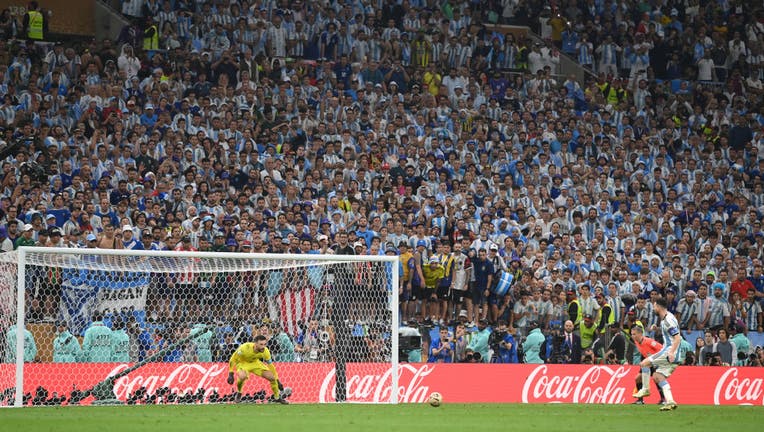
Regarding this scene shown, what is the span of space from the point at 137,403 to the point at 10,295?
2394 millimetres

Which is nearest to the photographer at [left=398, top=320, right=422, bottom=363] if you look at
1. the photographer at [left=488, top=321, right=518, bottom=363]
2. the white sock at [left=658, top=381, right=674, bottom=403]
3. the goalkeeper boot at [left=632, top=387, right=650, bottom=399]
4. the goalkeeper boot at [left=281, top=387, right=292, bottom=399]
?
the photographer at [left=488, top=321, right=518, bottom=363]

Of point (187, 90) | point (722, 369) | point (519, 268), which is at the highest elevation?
point (187, 90)

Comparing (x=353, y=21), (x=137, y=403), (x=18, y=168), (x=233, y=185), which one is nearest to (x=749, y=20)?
(x=353, y=21)

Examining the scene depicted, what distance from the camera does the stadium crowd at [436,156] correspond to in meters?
22.8

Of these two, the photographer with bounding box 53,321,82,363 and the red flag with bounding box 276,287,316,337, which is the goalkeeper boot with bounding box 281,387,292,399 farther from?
the photographer with bounding box 53,321,82,363

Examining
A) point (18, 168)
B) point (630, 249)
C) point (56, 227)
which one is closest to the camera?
point (56, 227)

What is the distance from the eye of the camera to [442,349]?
21625 millimetres

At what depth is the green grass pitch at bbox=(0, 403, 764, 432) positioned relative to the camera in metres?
13.4

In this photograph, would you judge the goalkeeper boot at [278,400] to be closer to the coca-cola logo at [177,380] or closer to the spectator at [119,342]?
the coca-cola logo at [177,380]

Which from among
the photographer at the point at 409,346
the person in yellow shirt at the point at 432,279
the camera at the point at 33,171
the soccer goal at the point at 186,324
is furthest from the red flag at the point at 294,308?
the camera at the point at 33,171

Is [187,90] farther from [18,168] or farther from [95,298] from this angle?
[95,298]

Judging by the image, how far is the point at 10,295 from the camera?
17359 millimetres

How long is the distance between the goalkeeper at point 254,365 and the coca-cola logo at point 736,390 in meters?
8.54

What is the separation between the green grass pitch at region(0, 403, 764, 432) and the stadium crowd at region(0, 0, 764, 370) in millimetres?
2637
